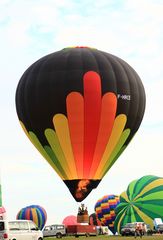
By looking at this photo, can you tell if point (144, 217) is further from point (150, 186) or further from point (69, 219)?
point (69, 219)

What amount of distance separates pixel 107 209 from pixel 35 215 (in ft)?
41.9

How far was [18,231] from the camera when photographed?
40312mm

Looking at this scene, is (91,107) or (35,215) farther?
(35,215)

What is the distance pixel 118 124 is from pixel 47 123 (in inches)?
217

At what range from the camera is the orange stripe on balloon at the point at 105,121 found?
5009 cm

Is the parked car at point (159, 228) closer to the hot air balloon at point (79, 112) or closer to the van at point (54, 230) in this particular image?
the van at point (54, 230)

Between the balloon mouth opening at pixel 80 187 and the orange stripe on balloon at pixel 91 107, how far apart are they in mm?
2652

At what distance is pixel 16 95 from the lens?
2083 inches

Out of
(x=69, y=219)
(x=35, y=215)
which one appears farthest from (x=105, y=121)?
(x=69, y=219)

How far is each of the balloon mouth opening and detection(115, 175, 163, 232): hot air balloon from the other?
1552 centimetres

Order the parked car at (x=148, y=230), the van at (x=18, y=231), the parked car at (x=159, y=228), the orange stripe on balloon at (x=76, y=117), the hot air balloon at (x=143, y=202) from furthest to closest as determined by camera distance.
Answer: the hot air balloon at (x=143, y=202)
the parked car at (x=159, y=228)
the parked car at (x=148, y=230)
the orange stripe on balloon at (x=76, y=117)
the van at (x=18, y=231)

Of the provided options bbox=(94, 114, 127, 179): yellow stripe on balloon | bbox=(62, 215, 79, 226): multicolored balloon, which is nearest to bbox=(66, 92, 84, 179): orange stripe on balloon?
bbox=(94, 114, 127, 179): yellow stripe on balloon

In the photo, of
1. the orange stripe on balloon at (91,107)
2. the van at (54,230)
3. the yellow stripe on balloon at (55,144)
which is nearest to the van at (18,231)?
the yellow stripe on balloon at (55,144)

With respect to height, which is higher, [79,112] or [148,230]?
[79,112]
